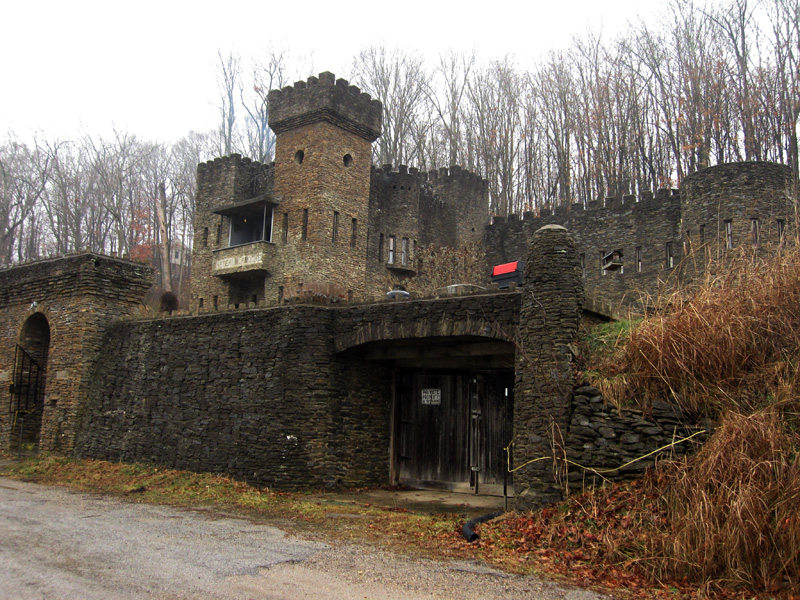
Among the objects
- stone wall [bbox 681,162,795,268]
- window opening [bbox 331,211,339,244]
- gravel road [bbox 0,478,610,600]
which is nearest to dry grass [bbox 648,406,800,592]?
gravel road [bbox 0,478,610,600]

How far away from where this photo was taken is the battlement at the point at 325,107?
27328 millimetres

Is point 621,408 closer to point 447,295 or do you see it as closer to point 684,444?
point 684,444

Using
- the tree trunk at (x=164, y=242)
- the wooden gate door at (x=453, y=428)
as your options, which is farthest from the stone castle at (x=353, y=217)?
the wooden gate door at (x=453, y=428)

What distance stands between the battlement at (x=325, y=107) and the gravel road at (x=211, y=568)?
20426 millimetres

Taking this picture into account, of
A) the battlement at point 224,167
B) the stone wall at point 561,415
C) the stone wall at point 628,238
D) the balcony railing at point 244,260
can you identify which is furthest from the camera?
the battlement at point 224,167

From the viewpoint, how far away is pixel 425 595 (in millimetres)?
6258

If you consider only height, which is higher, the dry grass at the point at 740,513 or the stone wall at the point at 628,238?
the stone wall at the point at 628,238

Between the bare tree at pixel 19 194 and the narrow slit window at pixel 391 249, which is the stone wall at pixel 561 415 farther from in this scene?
the bare tree at pixel 19 194

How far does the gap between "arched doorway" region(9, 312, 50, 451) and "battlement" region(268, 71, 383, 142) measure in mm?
13313

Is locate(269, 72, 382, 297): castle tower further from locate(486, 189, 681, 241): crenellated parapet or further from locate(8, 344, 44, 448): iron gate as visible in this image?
locate(8, 344, 44, 448): iron gate

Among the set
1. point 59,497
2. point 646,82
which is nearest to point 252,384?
point 59,497

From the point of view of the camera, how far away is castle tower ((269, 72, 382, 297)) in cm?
2719

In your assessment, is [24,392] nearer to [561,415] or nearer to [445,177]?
[561,415]

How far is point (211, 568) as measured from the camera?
7148 mm
